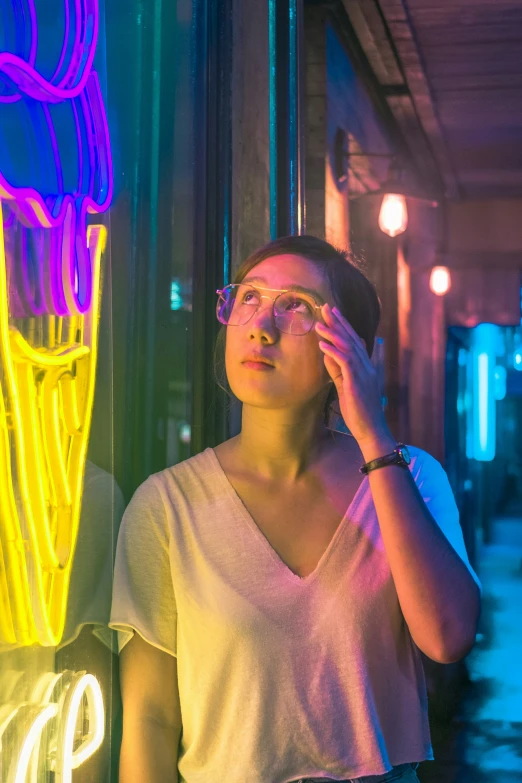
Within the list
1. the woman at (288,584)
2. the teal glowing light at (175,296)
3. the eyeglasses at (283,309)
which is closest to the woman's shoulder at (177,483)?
the woman at (288,584)

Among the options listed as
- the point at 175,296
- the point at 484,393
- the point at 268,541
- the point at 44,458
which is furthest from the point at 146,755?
the point at 484,393

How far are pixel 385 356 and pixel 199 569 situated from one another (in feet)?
22.8

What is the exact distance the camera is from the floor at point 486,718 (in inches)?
182

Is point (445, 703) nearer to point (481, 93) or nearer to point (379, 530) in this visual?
point (379, 530)

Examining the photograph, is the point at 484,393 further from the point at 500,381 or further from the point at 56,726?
the point at 56,726

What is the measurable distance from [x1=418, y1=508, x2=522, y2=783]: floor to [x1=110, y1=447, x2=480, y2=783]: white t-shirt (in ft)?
10.4

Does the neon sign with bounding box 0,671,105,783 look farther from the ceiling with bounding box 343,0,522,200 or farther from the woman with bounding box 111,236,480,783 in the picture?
the ceiling with bounding box 343,0,522,200

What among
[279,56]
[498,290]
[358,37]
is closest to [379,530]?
[279,56]

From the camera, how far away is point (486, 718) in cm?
525

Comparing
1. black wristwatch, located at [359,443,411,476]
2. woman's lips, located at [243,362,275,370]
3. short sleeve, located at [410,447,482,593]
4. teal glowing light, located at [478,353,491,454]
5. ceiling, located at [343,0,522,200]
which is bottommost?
teal glowing light, located at [478,353,491,454]

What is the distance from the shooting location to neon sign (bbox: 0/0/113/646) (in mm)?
1446

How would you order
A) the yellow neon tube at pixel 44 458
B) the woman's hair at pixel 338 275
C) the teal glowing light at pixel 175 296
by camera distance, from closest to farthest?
1. the yellow neon tube at pixel 44 458
2. the woman's hair at pixel 338 275
3. the teal glowing light at pixel 175 296

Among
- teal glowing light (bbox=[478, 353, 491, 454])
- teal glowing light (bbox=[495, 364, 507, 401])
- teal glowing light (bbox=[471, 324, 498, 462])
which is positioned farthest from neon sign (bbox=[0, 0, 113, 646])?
teal glowing light (bbox=[495, 364, 507, 401])

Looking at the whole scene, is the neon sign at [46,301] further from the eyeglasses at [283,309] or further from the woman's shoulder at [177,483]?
the eyeglasses at [283,309]
